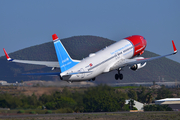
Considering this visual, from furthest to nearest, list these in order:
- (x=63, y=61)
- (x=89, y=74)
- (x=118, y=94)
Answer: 1. (x=118, y=94)
2. (x=89, y=74)
3. (x=63, y=61)

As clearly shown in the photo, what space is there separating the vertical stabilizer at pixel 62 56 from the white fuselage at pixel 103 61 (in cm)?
56

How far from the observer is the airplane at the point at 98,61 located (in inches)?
1731

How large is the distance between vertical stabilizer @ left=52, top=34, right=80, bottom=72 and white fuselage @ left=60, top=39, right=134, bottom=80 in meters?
0.56

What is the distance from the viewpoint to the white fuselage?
151 ft

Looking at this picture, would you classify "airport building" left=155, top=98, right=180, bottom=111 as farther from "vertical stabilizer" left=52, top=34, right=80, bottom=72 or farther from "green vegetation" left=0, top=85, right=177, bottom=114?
"vertical stabilizer" left=52, top=34, right=80, bottom=72

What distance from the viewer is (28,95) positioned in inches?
2170

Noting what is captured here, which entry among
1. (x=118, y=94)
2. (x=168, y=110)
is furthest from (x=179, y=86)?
(x=118, y=94)

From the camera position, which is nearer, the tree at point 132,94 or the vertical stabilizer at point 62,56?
the vertical stabilizer at point 62,56

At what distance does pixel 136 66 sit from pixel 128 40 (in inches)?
192

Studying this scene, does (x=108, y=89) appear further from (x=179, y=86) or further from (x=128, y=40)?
(x=179, y=86)

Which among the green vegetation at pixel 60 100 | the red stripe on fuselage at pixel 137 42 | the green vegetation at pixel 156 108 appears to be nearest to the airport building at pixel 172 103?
the green vegetation at pixel 156 108

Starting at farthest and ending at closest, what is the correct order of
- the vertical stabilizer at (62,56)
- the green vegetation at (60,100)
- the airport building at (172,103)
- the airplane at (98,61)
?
1. the airport building at (172,103)
2. the green vegetation at (60,100)
3. the airplane at (98,61)
4. the vertical stabilizer at (62,56)

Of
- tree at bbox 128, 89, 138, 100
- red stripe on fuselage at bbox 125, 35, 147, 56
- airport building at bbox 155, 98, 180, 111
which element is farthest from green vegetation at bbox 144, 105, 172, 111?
red stripe on fuselage at bbox 125, 35, 147, 56

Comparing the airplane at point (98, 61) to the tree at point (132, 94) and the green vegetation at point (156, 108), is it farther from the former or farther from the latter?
the tree at point (132, 94)
